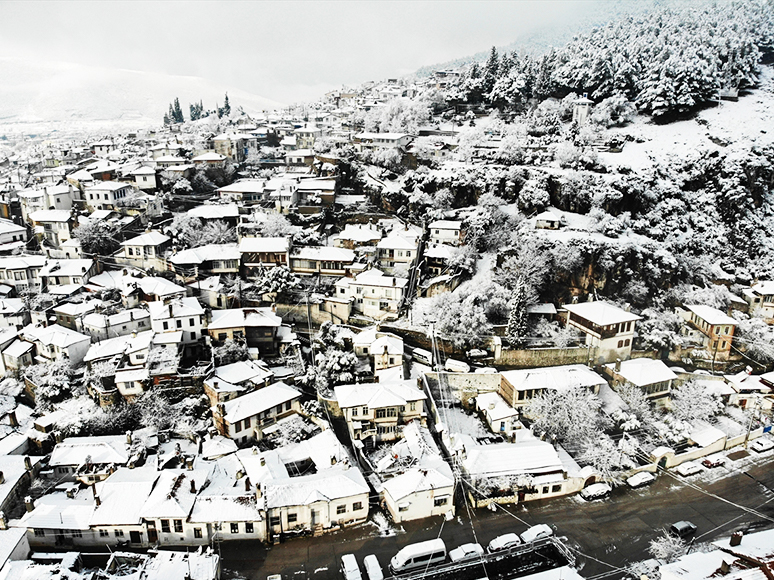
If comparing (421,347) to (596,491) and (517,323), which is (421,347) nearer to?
(517,323)

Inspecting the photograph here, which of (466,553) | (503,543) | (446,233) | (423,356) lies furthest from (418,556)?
(446,233)

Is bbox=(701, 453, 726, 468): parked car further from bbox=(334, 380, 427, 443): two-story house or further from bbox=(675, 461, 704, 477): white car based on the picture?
bbox=(334, 380, 427, 443): two-story house

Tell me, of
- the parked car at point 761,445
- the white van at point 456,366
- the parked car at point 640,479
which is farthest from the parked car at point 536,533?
the parked car at point 761,445

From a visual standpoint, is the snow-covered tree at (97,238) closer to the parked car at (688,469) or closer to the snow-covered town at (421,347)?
the snow-covered town at (421,347)

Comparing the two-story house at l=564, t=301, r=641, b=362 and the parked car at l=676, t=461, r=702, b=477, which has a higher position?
the two-story house at l=564, t=301, r=641, b=362

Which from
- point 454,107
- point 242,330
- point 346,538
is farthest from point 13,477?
point 454,107

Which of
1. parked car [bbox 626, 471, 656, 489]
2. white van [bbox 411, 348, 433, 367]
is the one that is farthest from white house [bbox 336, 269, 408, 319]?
parked car [bbox 626, 471, 656, 489]
